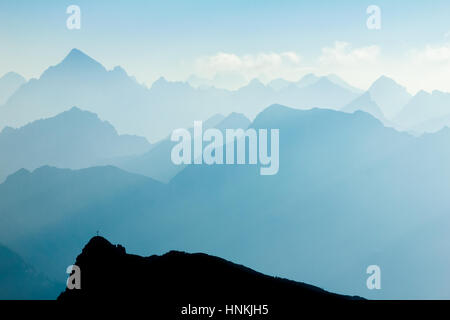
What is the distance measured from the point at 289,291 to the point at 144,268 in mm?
14137

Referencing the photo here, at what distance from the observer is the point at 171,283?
36.7m

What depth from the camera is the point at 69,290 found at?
35281mm

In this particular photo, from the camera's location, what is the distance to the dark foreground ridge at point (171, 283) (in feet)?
114

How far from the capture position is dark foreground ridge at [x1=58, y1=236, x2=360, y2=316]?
3466 centimetres
